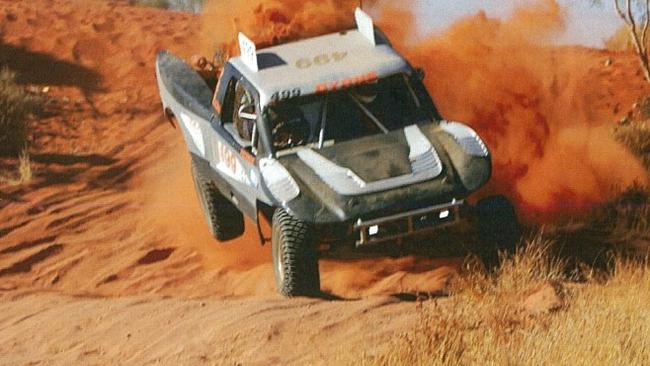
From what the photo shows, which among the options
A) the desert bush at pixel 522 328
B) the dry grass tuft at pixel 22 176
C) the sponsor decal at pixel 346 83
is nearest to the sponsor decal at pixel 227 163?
the sponsor decal at pixel 346 83

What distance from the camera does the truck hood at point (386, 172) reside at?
980cm

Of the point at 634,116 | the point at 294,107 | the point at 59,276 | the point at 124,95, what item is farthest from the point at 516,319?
the point at 124,95

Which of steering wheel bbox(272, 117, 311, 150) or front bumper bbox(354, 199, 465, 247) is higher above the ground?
steering wheel bbox(272, 117, 311, 150)

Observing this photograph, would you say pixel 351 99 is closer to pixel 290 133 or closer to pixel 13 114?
pixel 290 133

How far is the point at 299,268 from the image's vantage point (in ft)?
33.0

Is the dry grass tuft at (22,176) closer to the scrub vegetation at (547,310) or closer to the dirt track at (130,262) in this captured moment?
the dirt track at (130,262)

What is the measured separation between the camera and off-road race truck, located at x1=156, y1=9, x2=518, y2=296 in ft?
32.4

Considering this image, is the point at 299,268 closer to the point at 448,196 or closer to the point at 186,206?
the point at 448,196

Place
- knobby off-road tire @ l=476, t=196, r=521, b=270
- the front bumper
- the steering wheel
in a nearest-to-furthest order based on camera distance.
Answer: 1. the front bumper
2. knobby off-road tire @ l=476, t=196, r=521, b=270
3. the steering wheel

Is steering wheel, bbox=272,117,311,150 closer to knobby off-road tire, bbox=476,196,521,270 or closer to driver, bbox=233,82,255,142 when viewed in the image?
driver, bbox=233,82,255,142

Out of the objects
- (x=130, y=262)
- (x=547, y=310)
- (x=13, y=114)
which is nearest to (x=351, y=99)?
(x=547, y=310)

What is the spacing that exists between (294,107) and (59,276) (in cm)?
327

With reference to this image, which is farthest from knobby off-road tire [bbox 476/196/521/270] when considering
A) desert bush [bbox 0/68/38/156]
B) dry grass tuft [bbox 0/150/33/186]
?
desert bush [bbox 0/68/38/156]

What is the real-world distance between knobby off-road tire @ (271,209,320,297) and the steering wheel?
63cm
